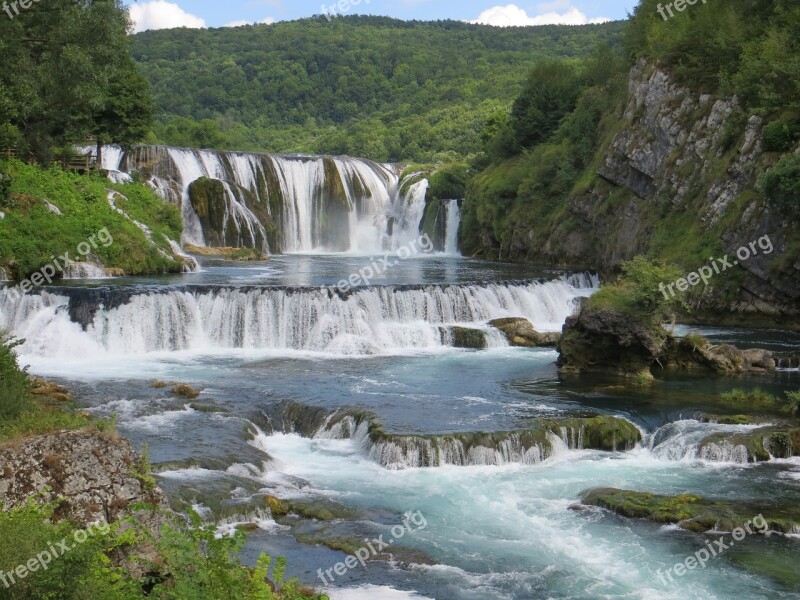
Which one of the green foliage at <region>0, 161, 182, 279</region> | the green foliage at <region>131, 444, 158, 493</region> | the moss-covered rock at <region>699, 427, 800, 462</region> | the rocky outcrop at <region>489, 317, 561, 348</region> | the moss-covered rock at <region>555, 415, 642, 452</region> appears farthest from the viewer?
the green foliage at <region>0, 161, 182, 279</region>

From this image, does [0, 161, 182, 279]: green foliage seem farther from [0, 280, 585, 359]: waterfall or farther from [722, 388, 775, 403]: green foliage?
[722, 388, 775, 403]: green foliage

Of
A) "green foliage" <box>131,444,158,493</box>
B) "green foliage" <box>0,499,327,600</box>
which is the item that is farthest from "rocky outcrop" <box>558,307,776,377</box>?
"green foliage" <box>0,499,327,600</box>

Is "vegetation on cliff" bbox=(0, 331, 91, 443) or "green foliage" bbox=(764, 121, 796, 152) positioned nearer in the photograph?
"vegetation on cliff" bbox=(0, 331, 91, 443)

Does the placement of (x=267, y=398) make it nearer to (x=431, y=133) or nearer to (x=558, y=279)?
(x=558, y=279)

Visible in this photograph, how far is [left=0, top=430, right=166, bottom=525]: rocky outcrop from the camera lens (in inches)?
343

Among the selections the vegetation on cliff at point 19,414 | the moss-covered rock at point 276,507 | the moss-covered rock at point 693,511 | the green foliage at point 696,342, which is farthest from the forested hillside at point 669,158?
the vegetation on cliff at point 19,414

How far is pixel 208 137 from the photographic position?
76.7m

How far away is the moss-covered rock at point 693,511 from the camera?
44.7 feet

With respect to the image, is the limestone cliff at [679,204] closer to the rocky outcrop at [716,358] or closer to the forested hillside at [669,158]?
the forested hillside at [669,158]

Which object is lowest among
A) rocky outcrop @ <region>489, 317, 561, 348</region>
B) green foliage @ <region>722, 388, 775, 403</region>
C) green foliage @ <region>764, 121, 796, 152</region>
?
green foliage @ <region>722, 388, 775, 403</region>

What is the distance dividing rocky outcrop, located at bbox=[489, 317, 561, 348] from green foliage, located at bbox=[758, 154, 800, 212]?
7511 mm

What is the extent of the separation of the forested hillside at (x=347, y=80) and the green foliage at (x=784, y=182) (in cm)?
5224

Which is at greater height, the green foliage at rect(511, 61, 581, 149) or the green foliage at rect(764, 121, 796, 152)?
the green foliage at rect(511, 61, 581, 149)

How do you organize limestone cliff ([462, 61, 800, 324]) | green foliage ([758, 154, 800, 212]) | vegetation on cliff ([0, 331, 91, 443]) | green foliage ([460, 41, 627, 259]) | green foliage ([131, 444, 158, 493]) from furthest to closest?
green foliage ([460, 41, 627, 259]) < limestone cliff ([462, 61, 800, 324]) < green foliage ([758, 154, 800, 212]) < vegetation on cliff ([0, 331, 91, 443]) < green foliage ([131, 444, 158, 493])
